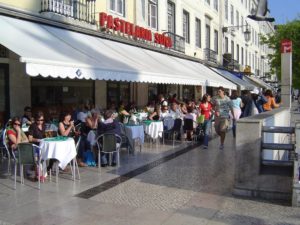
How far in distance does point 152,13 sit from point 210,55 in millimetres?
Answer: 10102

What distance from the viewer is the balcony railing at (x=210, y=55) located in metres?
26.8

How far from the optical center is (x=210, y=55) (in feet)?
90.7

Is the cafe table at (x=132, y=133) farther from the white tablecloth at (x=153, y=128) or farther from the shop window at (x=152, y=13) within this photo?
the shop window at (x=152, y=13)

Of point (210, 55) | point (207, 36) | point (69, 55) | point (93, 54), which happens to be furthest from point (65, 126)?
point (207, 36)

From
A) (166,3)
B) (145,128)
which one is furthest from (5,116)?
(166,3)

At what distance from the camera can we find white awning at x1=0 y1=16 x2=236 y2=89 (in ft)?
25.7

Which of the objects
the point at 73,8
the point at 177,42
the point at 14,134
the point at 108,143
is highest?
the point at 177,42

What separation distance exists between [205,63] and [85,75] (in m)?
18.1

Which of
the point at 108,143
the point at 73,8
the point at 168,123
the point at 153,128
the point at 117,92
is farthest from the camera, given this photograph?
the point at 117,92

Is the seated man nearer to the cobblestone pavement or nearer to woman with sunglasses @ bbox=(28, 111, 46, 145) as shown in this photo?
the cobblestone pavement

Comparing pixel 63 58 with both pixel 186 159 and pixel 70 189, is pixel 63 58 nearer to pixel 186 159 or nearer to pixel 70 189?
pixel 70 189

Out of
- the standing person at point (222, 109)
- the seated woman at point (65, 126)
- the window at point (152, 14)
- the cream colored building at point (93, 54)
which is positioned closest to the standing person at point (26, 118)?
the cream colored building at point (93, 54)

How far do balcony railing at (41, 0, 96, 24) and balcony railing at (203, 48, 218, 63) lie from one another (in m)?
14.5

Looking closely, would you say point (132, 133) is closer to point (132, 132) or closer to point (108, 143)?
point (132, 132)
